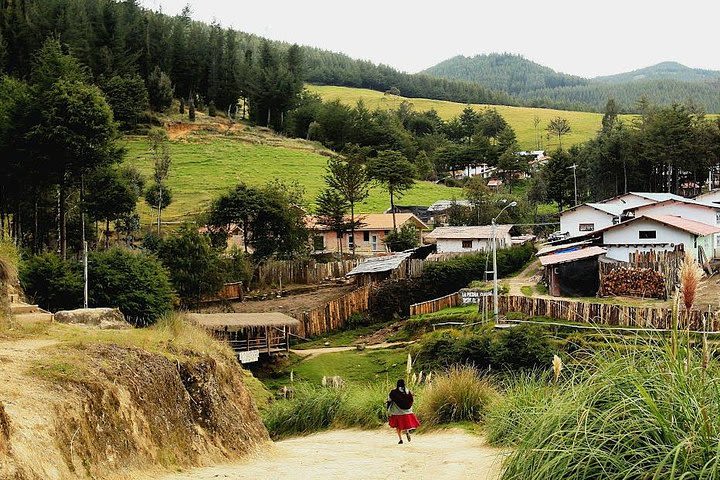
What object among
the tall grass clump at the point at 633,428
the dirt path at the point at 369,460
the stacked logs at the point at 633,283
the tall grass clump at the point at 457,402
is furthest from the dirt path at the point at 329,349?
the tall grass clump at the point at 633,428

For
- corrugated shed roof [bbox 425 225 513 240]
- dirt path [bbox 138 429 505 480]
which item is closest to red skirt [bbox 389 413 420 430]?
dirt path [bbox 138 429 505 480]

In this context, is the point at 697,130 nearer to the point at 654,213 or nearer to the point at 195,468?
the point at 654,213

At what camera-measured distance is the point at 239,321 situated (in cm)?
3247

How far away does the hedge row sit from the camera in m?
41.1

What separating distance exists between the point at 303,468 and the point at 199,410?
224 cm

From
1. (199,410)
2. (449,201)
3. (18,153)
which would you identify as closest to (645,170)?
(449,201)

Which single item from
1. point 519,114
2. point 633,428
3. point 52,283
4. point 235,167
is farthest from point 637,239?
point 519,114

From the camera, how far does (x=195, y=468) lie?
1020 cm

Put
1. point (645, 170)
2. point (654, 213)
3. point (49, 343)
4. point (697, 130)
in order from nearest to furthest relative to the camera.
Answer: point (49, 343) → point (654, 213) → point (697, 130) → point (645, 170)

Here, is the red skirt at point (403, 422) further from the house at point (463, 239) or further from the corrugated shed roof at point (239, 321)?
the house at point (463, 239)

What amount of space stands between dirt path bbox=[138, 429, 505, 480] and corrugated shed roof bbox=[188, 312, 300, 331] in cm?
1776

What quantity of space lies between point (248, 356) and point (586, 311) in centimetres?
1433

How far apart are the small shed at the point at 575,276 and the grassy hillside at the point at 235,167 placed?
25642 millimetres

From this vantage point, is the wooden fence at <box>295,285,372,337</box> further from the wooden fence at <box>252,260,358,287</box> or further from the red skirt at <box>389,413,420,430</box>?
the red skirt at <box>389,413,420,430</box>
